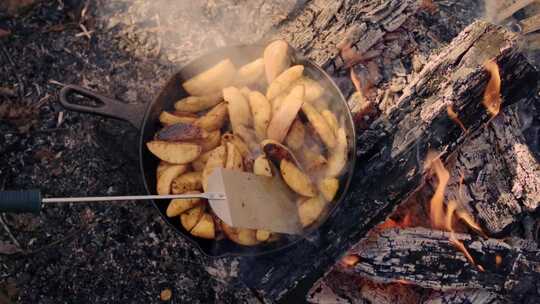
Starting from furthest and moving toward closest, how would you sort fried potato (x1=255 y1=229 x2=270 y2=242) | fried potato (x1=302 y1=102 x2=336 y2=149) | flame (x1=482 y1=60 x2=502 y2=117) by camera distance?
flame (x1=482 y1=60 x2=502 y2=117) < fried potato (x1=302 y1=102 x2=336 y2=149) < fried potato (x1=255 y1=229 x2=270 y2=242)

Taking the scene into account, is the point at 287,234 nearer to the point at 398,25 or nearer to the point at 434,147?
the point at 434,147

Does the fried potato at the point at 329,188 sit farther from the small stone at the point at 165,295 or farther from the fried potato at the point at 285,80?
the small stone at the point at 165,295

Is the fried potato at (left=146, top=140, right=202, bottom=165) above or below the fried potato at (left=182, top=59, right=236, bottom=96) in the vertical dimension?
below

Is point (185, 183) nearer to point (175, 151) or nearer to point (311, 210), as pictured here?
point (175, 151)

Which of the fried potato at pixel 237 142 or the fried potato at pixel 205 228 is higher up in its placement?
the fried potato at pixel 237 142

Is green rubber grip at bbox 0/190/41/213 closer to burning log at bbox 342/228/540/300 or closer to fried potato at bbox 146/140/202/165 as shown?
fried potato at bbox 146/140/202/165

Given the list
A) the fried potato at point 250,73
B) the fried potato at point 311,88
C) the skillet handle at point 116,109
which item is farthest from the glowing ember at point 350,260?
the skillet handle at point 116,109

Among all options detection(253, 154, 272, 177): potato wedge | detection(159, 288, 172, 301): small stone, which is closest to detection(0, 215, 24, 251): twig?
detection(159, 288, 172, 301): small stone

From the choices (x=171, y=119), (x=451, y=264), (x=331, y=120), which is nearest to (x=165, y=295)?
(x=171, y=119)
